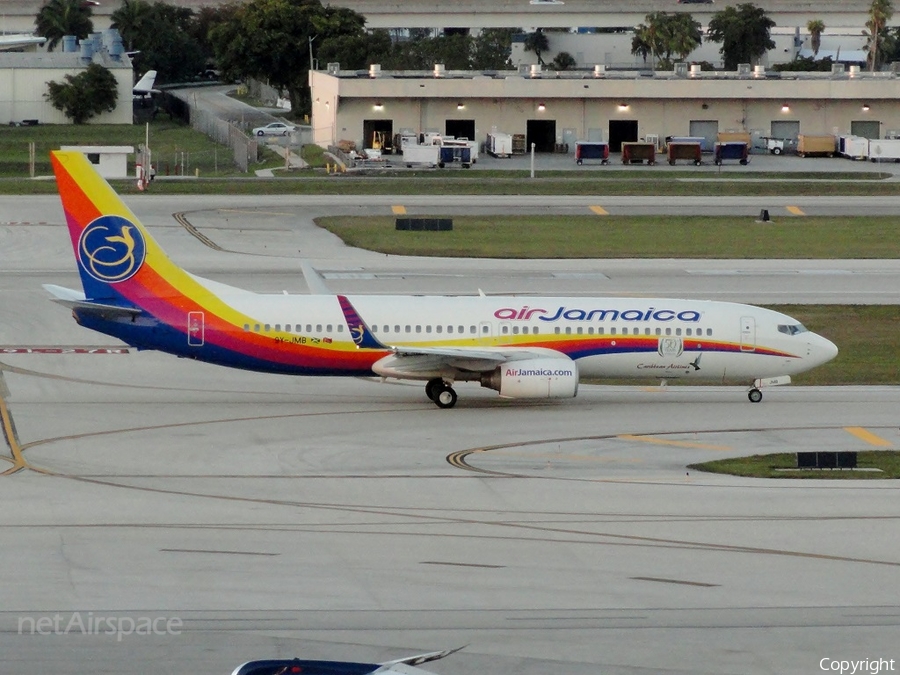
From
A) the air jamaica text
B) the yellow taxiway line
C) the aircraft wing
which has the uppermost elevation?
the aircraft wing

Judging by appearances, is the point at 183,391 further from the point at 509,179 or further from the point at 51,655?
the point at 509,179

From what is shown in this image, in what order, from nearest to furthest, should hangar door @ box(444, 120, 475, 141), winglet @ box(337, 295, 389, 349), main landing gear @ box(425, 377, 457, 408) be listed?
winglet @ box(337, 295, 389, 349) → main landing gear @ box(425, 377, 457, 408) → hangar door @ box(444, 120, 475, 141)

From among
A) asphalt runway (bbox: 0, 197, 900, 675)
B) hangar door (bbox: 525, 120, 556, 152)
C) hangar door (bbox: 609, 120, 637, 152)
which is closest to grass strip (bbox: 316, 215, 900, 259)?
asphalt runway (bbox: 0, 197, 900, 675)

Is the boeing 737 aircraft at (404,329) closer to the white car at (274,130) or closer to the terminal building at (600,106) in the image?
the terminal building at (600,106)

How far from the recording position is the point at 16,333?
51.9 m

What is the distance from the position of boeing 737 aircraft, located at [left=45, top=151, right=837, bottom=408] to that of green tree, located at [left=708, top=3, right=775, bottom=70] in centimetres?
14204

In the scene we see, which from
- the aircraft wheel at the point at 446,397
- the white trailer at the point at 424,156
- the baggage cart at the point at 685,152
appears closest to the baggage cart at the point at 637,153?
the baggage cart at the point at 685,152

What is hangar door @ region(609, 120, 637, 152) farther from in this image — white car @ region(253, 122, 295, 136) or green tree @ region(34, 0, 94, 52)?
green tree @ region(34, 0, 94, 52)

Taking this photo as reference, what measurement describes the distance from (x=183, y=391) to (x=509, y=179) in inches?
2462

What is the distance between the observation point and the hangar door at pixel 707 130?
125062 mm

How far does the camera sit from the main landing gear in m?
42.8

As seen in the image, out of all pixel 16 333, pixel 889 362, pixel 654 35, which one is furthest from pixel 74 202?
pixel 654 35

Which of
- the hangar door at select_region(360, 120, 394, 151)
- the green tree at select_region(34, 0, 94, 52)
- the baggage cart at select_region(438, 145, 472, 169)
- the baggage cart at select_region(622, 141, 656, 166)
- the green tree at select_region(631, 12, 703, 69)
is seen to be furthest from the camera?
the green tree at select_region(34, 0, 94, 52)

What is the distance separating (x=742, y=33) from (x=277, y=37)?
211ft
